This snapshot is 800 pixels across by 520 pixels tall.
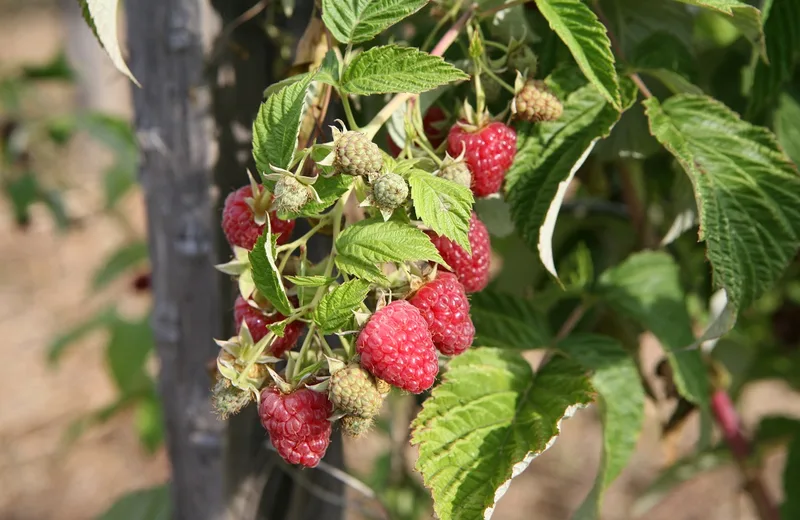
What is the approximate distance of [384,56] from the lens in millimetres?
680

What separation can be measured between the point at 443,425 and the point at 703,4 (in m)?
0.46

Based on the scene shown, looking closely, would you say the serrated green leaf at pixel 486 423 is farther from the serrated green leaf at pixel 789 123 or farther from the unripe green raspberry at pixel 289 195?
the serrated green leaf at pixel 789 123

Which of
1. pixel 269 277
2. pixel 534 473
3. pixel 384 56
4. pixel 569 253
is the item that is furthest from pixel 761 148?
pixel 534 473

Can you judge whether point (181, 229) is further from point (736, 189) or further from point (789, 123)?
point (789, 123)

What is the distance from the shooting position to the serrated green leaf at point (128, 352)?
217 centimetres

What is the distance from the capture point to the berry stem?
27.1 inches

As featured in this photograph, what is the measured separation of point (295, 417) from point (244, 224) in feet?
0.60

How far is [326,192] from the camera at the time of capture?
2.16 feet

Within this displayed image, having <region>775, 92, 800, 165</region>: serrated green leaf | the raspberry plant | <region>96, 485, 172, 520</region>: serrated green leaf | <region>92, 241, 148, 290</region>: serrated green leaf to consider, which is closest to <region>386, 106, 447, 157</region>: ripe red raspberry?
the raspberry plant

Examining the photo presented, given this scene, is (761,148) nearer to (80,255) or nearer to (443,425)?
(443,425)

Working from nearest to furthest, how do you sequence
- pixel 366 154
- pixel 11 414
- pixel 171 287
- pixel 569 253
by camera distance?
pixel 366 154 < pixel 171 287 < pixel 569 253 < pixel 11 414

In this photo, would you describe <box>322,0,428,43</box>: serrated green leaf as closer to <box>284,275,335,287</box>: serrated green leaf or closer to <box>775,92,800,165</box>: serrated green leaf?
<box>284,275,335,287</box>: serrated green leaf

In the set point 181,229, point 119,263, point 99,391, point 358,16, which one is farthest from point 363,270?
point 99,391

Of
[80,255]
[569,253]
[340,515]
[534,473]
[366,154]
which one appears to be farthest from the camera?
[80,255]
